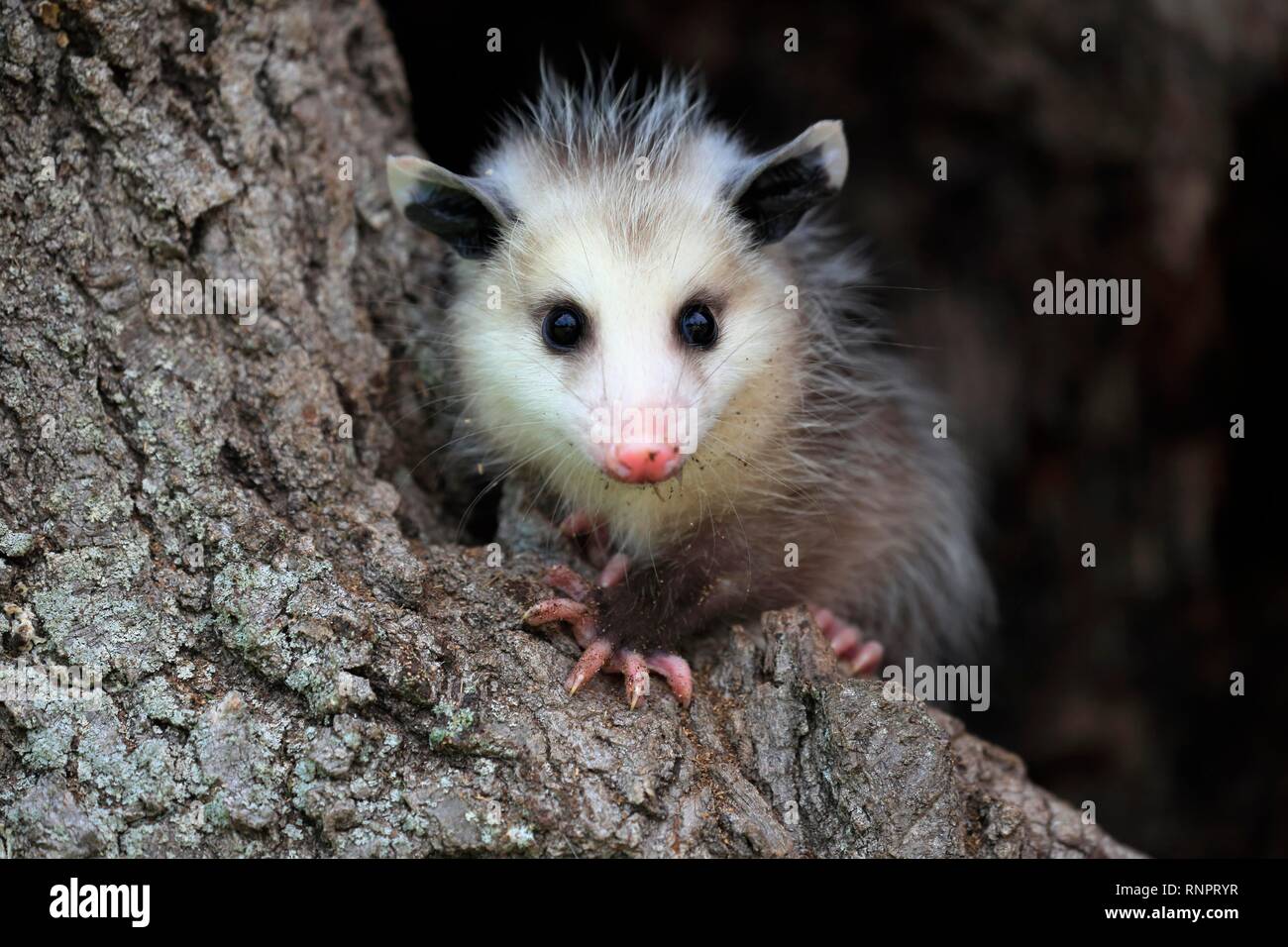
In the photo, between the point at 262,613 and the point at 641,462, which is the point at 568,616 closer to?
the point at 641,462

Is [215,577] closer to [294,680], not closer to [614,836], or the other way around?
[294,680]

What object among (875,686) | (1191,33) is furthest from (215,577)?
(1191,33)

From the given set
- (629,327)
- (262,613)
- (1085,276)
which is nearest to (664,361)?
(629,327)

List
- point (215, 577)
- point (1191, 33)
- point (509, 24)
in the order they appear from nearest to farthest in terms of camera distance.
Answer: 1. point (215, 577)
2. point (1191, 33)
3. point (509, 24)

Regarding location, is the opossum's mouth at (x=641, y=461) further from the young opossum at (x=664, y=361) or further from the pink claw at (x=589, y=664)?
the pink claw at (x=589, y=664)

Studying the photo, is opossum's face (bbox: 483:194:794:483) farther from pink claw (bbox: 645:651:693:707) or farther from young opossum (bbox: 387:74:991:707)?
pink claw (bbox: 645:651:693:707)
